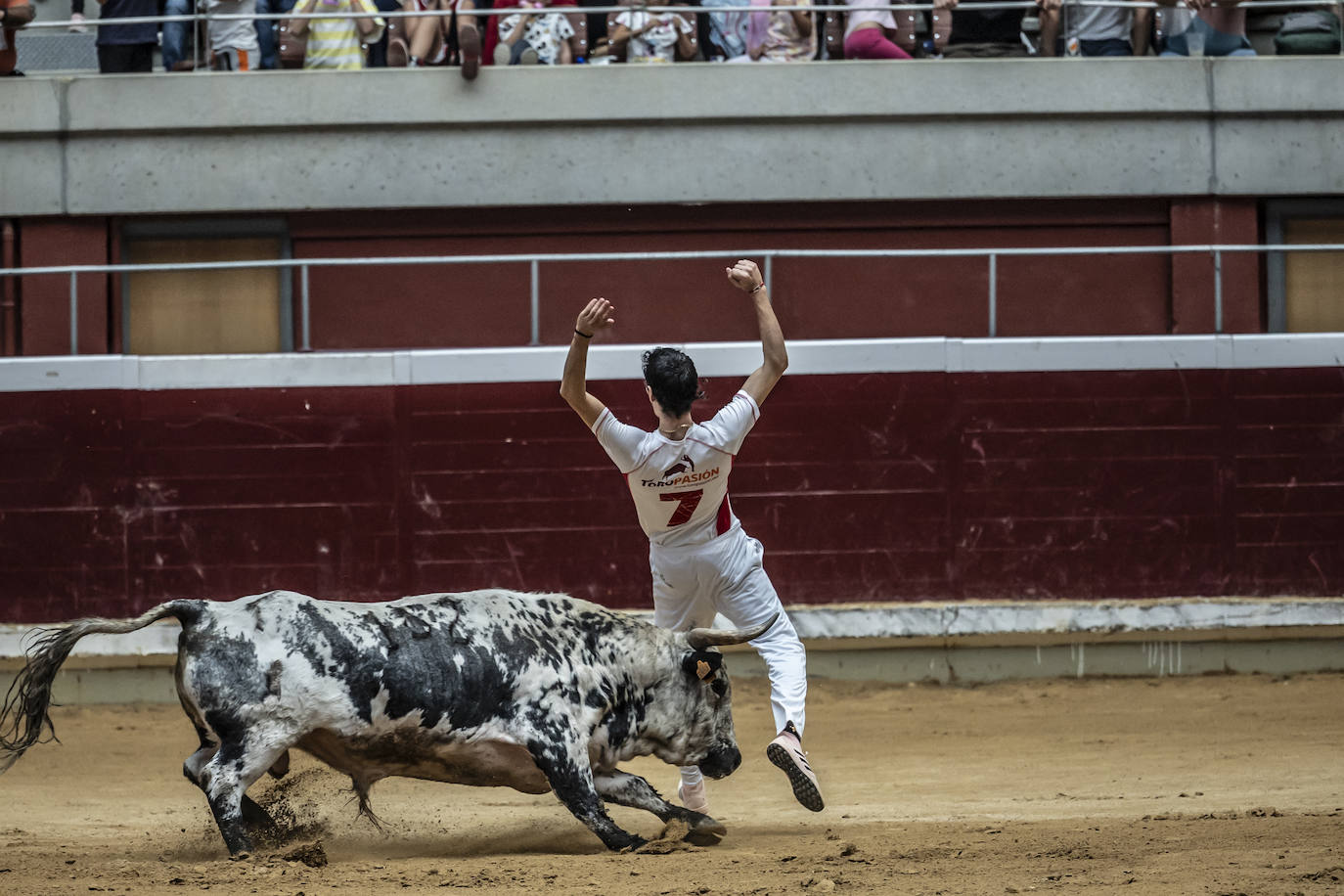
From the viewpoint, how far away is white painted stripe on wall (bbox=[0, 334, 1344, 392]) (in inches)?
426

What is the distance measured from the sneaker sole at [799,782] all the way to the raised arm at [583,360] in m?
1.37

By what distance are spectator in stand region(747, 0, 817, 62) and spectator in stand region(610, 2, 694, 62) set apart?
521mm

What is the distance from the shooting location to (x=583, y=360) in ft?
19.2

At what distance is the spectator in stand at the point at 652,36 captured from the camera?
12398mm

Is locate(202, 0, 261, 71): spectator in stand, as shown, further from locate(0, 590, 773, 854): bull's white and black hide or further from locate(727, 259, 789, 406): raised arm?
locate(727, 259, 789, 406): raised arm

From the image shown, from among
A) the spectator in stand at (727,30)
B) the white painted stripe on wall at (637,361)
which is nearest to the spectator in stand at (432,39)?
the spectator in stand at (727,30)

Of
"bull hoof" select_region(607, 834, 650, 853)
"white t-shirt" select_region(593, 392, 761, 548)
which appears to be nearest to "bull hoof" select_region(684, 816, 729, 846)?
"bull hoof" select_region(607, 834, 650, 853)

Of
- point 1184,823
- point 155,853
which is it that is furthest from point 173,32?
point 1184,823

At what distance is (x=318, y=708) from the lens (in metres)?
5.57

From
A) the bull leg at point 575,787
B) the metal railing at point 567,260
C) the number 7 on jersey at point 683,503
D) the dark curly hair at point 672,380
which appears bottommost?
the bull leg at point 575,787

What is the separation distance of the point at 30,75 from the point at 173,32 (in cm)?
122

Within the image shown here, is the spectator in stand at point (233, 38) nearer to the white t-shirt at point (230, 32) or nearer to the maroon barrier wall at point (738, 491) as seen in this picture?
the white t-shirt at point (230, 32)

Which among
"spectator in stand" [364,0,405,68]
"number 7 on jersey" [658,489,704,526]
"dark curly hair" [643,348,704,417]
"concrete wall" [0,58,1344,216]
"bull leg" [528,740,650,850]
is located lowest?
"bull leg" [528,740,650,850]

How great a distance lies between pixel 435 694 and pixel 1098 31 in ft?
29.9
